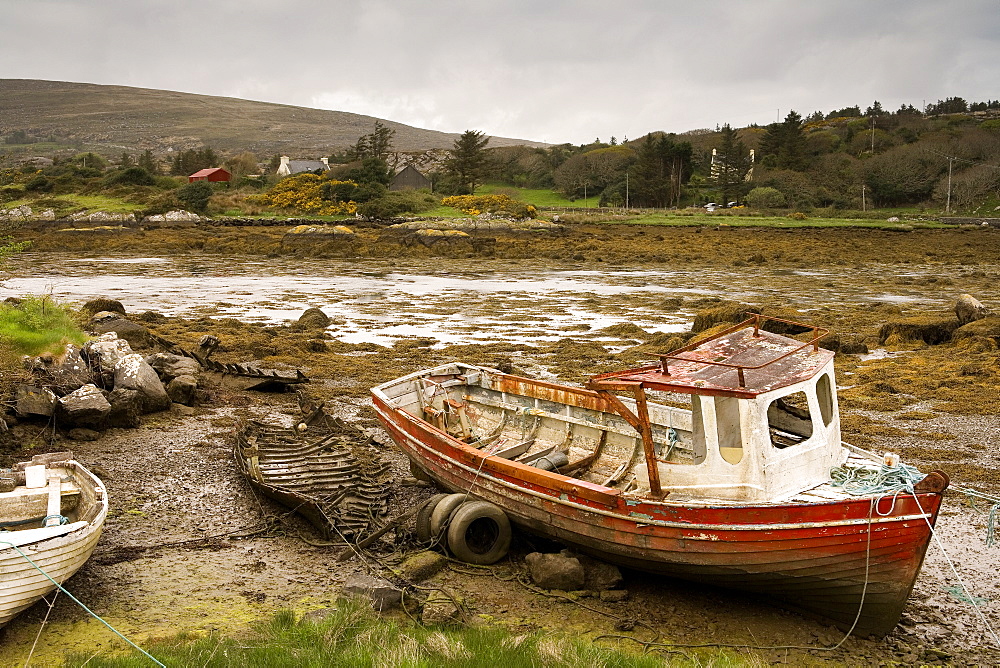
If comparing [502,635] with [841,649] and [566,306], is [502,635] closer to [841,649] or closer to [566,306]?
[841,649]

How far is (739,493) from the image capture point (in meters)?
8.41

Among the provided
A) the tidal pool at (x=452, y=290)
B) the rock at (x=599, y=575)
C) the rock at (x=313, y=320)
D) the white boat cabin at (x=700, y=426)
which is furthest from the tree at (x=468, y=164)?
the rock at (x=599, y=575)

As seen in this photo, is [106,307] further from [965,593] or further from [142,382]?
[965,593]

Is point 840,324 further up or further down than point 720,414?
further down

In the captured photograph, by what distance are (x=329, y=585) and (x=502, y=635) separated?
242 centimetres

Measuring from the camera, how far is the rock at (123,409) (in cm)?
1438

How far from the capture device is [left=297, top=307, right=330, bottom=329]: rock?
25.7 meters

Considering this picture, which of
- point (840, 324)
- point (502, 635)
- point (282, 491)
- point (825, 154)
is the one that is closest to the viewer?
point (502, 635)

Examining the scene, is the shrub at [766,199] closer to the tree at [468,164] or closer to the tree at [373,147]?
the tree at [468,164]

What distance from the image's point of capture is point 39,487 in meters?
9.09

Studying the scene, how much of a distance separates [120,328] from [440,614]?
16001mm

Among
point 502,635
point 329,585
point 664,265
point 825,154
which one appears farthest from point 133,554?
point 825,154

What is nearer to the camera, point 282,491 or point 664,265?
point 282,491

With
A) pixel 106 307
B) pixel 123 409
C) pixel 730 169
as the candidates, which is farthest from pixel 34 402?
pixel 730 169
